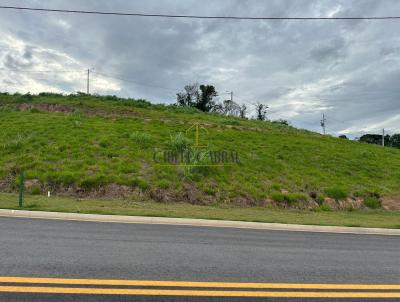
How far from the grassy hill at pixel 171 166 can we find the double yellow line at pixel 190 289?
34.7 ft

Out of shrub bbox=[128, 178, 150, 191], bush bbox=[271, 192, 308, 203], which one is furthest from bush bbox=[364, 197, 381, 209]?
shrub bbox=[128, 178, 150, 191]

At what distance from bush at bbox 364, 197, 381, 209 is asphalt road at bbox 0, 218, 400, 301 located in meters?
8.70

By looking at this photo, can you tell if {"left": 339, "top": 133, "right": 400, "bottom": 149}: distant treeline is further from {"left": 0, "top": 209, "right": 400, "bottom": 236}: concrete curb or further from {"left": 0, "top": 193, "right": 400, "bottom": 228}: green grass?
{"left": 0, "top": 209, "right": 400, "bottom": 236}: concrete curb

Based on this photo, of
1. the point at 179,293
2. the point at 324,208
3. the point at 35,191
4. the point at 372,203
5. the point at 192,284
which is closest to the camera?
the point at 179,293

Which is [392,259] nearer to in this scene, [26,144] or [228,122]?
[26,144]

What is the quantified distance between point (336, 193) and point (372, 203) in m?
1.86

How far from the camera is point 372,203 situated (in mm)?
17484

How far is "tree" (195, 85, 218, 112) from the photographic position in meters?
76.9

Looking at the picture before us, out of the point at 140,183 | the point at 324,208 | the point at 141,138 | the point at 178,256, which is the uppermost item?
the point at 141,138

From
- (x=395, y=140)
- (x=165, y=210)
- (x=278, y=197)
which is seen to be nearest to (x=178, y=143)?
(x=278, y=197)

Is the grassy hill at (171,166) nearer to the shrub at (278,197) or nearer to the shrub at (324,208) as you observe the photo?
the shrub at (278,197)

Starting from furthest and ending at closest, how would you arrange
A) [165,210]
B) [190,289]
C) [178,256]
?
1. [165,210]
2. [178,256]
3. [190,289]

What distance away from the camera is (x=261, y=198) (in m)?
16.3

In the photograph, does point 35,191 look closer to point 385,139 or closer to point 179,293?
point 179,293
